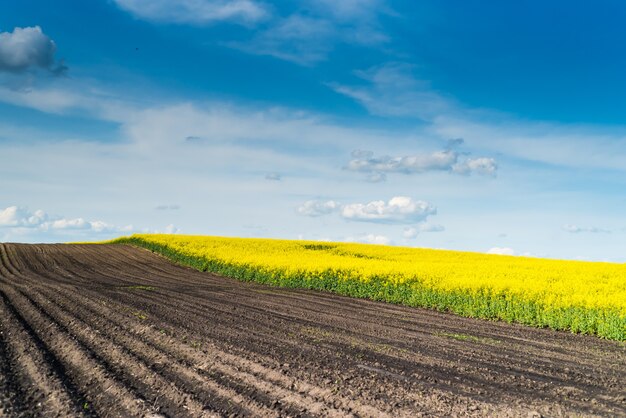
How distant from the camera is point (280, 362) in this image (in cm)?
1073

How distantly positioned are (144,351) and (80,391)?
2447 millimetres

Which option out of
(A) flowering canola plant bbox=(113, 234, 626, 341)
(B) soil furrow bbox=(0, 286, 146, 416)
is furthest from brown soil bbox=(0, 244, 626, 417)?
(A) flowering canola plant bbox=(113, 234, 626, 341)

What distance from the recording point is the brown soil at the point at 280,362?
8.59 metres

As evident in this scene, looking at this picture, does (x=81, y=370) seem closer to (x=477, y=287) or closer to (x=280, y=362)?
(x=280, y=362)

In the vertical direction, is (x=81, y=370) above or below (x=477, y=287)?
below

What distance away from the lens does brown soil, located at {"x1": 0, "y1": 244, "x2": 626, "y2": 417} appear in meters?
8.59

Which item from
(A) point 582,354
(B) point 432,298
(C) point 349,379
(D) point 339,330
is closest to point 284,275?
(B) point 432,298

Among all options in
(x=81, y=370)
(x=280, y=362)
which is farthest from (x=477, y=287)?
(x=81, y=370)

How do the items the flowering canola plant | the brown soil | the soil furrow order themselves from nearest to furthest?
the brown soil → the soil furrow → the flowering canola plant

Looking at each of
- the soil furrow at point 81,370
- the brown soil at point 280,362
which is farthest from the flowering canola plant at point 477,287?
the soil furrow at point 81,370

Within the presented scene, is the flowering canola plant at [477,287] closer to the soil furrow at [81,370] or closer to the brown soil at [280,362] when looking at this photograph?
the brown soil at [280,362]

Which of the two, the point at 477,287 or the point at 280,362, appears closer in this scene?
the point at 280,362

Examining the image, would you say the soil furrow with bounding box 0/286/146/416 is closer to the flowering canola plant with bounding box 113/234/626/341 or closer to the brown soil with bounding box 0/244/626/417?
the brown soil with bounding box 0/244/626/417

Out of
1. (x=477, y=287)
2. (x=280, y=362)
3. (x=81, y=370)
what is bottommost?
(x=81, y=370)
